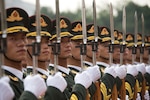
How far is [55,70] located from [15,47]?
33 cm

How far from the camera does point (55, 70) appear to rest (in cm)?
284

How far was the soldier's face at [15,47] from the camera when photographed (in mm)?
2693

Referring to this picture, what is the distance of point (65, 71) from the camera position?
3.48 meters

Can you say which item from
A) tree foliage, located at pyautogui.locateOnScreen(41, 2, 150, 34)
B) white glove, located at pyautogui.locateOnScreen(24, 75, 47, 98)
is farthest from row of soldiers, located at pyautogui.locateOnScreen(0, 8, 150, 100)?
tree foliage, located at pyautogui.locateOnScreen(41, 2, 150, 34)

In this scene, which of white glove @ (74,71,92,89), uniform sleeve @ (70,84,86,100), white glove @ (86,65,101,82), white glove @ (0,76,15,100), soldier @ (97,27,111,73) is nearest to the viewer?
white glove @ (0,76,15,100)

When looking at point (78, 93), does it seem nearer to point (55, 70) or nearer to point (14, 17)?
point (55, 70)

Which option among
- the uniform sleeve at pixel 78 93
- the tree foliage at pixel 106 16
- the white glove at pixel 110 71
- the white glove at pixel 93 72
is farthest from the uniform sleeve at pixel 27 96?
the tree foliage at pixel 106 16

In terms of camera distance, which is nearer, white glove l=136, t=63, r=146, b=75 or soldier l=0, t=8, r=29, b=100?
soldier l=0, t=8, r=29, b=100

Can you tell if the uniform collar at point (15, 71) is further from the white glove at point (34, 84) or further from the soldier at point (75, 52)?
the soldier at point (75, 52)

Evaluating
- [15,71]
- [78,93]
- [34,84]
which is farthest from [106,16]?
[34,84]

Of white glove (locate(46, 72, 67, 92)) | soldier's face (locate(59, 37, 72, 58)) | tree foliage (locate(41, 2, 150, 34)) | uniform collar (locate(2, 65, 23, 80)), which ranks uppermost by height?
tree foliage (locate(41, 2, 150, 34))

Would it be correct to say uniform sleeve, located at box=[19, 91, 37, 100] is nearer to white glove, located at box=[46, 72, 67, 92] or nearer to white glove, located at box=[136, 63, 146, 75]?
white glove, located at box=[46, 72, 67, 92]

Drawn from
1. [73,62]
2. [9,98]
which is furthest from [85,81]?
[9,98]

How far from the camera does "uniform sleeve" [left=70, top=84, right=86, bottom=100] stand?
3.13 meters
